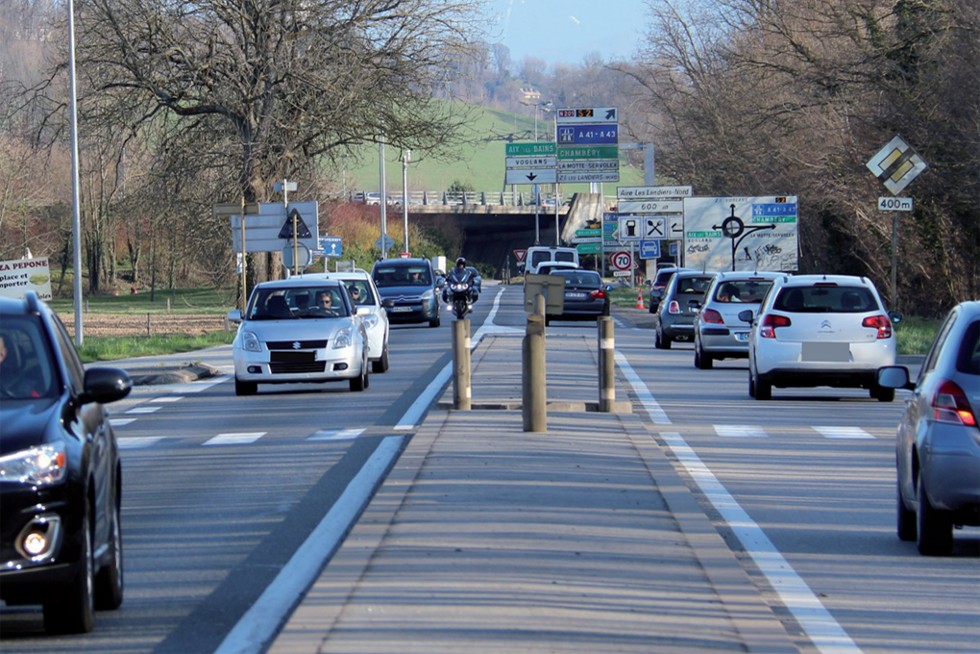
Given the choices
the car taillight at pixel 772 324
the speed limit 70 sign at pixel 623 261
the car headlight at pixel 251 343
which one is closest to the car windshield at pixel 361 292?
the car headlight at pixel 251 343

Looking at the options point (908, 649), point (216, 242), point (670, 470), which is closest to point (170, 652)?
point (908, 649)

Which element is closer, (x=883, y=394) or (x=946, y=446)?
(x=946, y=446)

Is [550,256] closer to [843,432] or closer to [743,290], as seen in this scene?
[743,290]

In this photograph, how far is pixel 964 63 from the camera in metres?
32.4

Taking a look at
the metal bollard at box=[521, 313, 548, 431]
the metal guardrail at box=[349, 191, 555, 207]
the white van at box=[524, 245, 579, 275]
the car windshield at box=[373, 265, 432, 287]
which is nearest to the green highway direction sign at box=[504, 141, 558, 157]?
the white van at box=[524, 245, 579, 275]

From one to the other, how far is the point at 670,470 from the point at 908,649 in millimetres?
5144

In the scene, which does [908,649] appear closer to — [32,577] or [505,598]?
[505,598]

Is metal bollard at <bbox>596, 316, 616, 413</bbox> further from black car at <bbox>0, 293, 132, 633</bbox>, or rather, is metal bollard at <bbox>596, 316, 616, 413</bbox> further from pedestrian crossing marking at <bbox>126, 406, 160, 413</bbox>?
black car at <bbox>0, 293, 132, 633</bbox>

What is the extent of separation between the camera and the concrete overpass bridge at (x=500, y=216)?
378 ft

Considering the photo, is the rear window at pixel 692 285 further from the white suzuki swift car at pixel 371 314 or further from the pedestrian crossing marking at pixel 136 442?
the pedestrian crossing marking at pixel 136 442

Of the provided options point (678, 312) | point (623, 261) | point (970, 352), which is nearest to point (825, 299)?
point (970, 352)

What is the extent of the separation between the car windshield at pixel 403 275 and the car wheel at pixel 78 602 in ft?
110

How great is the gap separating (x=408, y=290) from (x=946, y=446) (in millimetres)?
31305

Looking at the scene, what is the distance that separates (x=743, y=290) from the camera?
1015 inches
